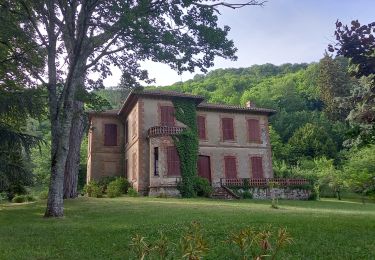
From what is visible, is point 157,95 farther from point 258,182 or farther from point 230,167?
point 258,182

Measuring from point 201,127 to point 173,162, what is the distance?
5.46 meters

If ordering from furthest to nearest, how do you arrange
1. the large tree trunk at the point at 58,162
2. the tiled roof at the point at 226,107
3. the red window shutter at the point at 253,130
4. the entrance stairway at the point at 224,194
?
the red window shutter at the point at 253,130 < the tiled roof at the point at 226,107 < the entrance stairway at the point at 224,194 < the large tree trunk at the point at 58,162

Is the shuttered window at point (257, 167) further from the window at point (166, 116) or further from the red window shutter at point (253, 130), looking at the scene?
the window at point (166, 116)

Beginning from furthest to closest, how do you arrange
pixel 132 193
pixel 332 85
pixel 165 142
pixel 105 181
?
pixel 332 85 → pixel 105 181 → pixel 165 142 → pixel 132 193

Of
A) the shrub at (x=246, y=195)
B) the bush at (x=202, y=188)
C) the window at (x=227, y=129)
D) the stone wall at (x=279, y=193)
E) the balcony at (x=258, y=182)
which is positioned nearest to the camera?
the bush at (x=202, y=188)

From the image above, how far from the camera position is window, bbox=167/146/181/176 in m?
25.6

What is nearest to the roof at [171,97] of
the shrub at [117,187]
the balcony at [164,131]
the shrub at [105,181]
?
the balcony at [164,131]

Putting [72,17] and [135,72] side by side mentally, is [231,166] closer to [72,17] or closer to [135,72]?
[135,72]

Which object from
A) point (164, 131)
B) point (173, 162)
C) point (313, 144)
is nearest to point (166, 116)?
point (164, 131)

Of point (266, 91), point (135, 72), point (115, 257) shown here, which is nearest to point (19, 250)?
point (115, 257)

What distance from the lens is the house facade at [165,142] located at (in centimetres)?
2588

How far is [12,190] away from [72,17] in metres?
16.9

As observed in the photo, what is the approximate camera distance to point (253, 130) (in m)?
31.8

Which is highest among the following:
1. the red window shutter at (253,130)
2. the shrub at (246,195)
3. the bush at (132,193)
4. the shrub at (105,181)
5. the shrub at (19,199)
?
the red window shutter at (253,130)
